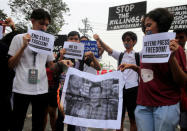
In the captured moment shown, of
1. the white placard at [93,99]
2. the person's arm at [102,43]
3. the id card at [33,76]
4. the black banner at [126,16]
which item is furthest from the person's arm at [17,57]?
the black banner at [126,16]

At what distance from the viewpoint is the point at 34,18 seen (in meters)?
1.97

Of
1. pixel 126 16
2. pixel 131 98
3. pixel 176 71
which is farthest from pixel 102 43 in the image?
pixel 126 16

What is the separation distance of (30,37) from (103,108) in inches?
40.2

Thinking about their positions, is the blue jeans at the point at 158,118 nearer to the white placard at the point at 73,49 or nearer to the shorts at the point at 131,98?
the white placard at the point at 73,49

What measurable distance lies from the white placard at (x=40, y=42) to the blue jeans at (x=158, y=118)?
1.18 m

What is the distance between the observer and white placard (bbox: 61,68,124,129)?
1.49 m

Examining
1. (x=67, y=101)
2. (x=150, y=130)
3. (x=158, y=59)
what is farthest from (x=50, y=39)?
(x=150, y=130)

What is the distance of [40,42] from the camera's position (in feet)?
6.14

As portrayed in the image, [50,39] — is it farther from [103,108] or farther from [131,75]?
[131,75]

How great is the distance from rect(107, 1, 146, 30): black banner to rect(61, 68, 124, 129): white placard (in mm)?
6296

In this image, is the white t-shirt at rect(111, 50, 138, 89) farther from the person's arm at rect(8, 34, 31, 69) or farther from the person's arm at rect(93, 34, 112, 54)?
the person's arm at rect(8, 34, 31, 69)

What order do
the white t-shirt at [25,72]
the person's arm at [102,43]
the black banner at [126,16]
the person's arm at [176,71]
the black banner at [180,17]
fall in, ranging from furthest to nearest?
the black banner at [126,16] < the black banner at [180,17] < the person's arm at [102,43] < the white t-shirt at [25,72] < the person's arm at [176,71]

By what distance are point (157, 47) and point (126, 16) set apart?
22.2ft

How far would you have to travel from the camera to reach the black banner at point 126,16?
24.4ft
